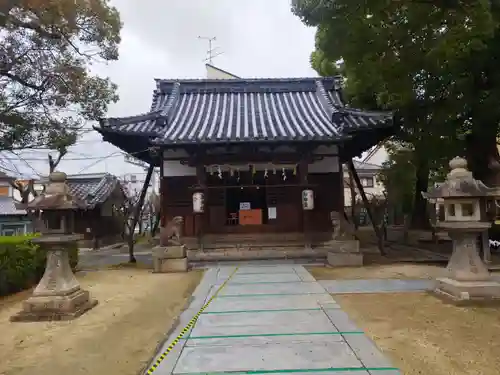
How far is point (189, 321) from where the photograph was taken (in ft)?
21.4

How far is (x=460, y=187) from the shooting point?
8.30 m

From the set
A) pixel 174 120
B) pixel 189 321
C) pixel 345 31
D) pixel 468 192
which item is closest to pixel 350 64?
pixel 345 31

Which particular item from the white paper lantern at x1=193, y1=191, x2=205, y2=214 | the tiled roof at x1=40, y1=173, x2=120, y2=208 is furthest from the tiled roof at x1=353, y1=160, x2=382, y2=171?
the white paper lantern at x1=193, y1=191, x2=205, y2=214

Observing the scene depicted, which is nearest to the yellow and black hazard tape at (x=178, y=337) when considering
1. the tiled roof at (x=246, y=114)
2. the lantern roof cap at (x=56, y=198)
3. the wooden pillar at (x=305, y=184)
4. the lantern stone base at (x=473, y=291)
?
the lantern roof cap at (x=56, y=198)

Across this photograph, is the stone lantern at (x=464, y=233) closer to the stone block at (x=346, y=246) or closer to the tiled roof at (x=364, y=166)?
the stone block at (x=346, y=246)

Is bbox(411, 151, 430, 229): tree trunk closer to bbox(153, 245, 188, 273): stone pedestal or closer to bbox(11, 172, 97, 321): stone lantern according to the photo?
bbox(153, 245, 188, 273): stone pedestal

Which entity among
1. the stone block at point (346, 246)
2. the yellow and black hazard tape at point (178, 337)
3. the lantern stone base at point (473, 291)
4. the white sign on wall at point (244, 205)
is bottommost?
the yellow and black hazard tape at point (178, 337)

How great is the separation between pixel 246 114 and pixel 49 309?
11.7 metres

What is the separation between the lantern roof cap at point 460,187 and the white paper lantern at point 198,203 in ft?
24.8

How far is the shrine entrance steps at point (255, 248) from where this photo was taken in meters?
13.8

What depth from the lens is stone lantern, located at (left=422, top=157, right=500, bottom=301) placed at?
7.53 m

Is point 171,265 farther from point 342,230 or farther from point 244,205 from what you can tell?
point 342,230

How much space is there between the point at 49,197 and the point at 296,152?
8.98 metres

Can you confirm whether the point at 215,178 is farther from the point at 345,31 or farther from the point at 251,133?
the point at 345,31
